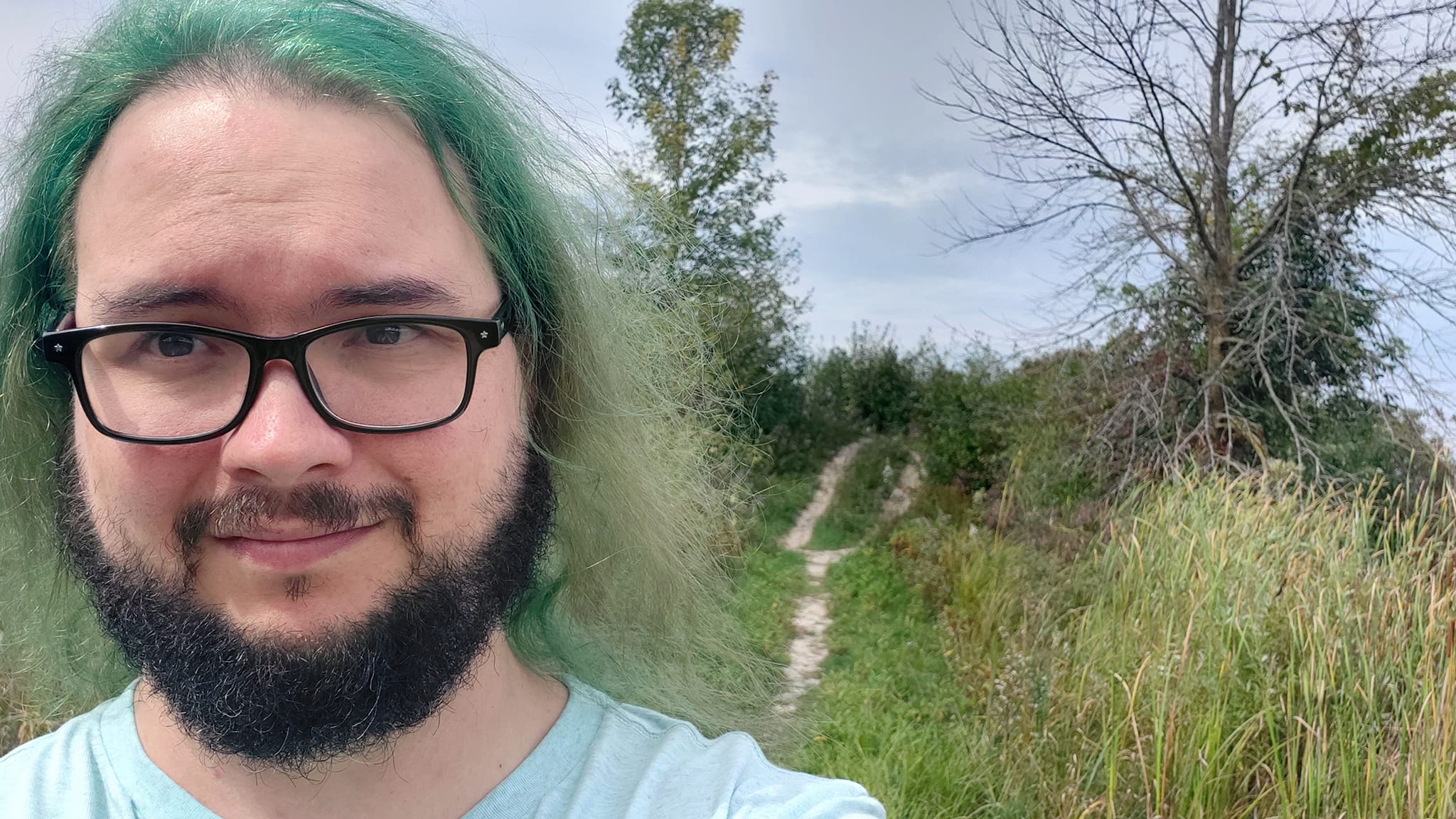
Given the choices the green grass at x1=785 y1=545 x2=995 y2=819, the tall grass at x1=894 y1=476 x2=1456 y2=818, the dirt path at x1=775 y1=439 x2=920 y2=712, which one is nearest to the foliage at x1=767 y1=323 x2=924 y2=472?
the dirt path at x1=775 y1=439 x2=920 y2=712

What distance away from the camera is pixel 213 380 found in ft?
3.23

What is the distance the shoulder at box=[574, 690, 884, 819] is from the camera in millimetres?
1071

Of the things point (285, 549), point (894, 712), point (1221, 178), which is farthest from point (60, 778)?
point (1221, 178)

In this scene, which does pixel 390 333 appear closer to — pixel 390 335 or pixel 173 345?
pixel 390 335

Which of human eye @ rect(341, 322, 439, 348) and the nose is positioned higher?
human eye @ rect(341, 322, 439, 348)

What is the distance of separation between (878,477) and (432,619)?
11.4 meters

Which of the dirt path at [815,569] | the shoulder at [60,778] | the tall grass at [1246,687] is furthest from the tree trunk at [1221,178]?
the shoulder at [60,778]

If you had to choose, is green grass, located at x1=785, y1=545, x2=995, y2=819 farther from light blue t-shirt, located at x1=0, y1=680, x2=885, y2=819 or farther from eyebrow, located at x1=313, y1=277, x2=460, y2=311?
eyebrow, located at x1=313, y1=277, x2=460, y2=311

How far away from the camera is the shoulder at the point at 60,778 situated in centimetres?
107

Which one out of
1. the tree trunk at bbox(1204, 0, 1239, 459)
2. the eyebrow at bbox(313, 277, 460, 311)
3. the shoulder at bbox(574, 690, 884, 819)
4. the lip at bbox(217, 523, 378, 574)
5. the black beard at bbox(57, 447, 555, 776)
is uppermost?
the tree trunk at bbox(1204, 0, 1239, 459)

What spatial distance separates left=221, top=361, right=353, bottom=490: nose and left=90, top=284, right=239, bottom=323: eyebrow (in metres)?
0.10

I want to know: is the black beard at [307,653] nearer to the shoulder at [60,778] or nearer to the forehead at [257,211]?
the shoulder at [60,778]

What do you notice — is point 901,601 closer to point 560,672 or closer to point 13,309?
point 560,672

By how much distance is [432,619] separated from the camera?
1053 mm
